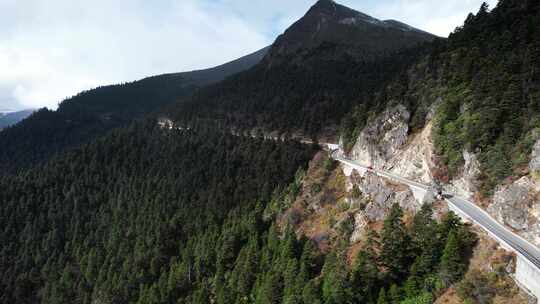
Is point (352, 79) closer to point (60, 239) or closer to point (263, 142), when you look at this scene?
point (263, 142)

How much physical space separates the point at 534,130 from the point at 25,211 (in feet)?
462

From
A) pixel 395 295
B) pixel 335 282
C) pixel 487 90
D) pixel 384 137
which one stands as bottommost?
pixel 335 282

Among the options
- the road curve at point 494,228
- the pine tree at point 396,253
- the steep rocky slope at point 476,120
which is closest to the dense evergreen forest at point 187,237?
the pine tree at point 396,253

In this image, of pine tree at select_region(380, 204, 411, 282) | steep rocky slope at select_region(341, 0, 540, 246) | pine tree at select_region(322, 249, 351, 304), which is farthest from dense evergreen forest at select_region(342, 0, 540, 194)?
pine tree at select_region(322, 249, 351, 304)

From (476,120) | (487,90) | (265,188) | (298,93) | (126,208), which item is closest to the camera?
(476,120)

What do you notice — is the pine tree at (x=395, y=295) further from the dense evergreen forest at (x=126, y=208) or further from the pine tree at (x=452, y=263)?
the dense evergreen forest at (x=126, y=208)

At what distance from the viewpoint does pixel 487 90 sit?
43562 millimetres

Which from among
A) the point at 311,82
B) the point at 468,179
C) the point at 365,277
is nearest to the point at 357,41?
the point at 311,82

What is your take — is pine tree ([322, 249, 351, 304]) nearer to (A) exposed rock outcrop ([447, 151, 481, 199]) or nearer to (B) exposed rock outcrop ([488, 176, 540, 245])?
(A) exposed rock outcrop ([447, 151, 481, 199])

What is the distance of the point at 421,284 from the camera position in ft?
115

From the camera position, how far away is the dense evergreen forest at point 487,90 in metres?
37.2

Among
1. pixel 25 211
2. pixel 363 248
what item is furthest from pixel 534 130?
pixel 25 211

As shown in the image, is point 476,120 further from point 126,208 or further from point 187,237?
point 126,208

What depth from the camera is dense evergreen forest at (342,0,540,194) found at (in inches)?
1463
